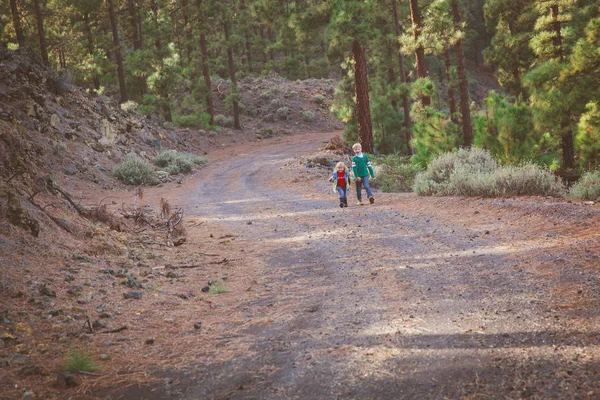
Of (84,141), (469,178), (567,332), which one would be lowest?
(567,332)

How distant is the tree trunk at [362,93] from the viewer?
20828mm

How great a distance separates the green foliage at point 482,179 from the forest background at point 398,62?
57.3 inches

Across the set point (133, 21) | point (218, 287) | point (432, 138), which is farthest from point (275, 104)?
point (218, 287)

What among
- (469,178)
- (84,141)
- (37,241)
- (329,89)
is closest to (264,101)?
(329,89)

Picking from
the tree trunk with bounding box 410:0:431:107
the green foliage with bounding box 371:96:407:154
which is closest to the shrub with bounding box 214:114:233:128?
the green foliage with bounding box 371:96:407:154

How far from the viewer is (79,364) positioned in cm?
407

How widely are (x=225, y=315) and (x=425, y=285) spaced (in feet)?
7.78

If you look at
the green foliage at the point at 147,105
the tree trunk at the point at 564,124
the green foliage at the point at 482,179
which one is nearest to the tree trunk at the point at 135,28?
the green foliage at the point at 147,105

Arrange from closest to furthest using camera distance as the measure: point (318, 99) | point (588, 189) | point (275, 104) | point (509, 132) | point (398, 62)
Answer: point (588, 189) < point (509, 132) < point (398, 62) < point (275, 104) < point (318, 99)

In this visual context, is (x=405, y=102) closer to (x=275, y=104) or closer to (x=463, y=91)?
(x=463, y=91)

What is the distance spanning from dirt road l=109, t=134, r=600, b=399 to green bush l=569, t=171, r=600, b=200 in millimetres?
938

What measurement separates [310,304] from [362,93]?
17.0m

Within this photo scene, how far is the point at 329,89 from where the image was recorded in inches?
1993

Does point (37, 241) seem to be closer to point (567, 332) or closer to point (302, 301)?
point (302, 301)
